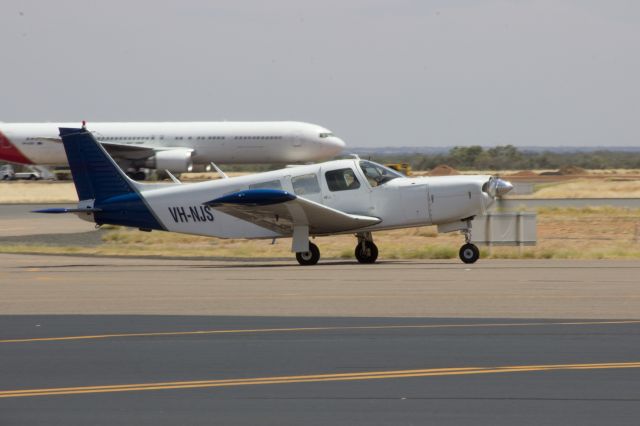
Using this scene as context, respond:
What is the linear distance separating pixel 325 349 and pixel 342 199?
11.5 meters

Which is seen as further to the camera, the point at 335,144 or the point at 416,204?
the point at 335,144

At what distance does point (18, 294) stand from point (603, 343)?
9327 millimetres

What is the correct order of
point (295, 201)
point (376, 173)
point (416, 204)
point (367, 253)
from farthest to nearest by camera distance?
point (367, 253), point (376, 173), point (416, 204), point (295, 201)

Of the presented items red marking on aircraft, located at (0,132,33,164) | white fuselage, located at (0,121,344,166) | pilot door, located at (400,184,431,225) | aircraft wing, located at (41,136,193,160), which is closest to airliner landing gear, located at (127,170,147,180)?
aircraft wing, located at (41,136,193,160)

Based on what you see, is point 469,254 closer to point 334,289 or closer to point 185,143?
point 334,289

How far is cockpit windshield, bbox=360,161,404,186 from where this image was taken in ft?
73.7

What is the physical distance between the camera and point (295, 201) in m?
21.3

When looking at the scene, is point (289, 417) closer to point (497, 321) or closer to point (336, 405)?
point (336, 405)

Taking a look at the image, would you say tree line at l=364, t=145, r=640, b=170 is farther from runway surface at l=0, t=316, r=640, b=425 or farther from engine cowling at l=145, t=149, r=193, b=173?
runway surface at l=0, t=316, r=640, b=425

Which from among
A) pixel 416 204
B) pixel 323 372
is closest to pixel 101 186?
pixel 416 204

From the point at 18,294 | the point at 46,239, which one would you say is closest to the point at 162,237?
the point at 46,239

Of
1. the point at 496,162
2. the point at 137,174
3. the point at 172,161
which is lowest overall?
the point at 496,162

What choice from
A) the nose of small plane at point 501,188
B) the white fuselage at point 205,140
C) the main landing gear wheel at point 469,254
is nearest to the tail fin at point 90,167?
the main landing gear wheel at point 469,254

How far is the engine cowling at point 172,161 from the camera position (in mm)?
61406
